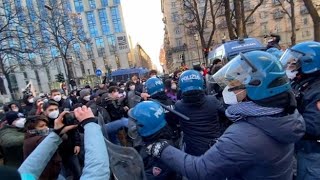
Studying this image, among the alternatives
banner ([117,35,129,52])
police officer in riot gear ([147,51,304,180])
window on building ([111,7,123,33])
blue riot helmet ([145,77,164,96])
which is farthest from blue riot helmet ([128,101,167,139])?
window on building ([111,7,123,33])

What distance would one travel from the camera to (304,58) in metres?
3.04

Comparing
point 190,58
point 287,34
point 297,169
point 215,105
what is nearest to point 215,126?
point 215,105

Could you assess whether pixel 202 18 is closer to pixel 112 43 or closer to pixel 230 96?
pixel 230 96

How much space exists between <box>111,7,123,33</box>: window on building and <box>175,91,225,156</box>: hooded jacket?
81.6 meters

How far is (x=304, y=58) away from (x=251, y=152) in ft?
5.63

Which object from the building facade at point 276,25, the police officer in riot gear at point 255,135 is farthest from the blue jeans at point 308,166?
the building facade at point 276,25

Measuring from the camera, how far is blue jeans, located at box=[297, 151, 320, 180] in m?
2.48

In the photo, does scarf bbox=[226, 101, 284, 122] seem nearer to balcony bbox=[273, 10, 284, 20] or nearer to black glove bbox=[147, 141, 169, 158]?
black glove bbox=[147, 141, 169, 158]

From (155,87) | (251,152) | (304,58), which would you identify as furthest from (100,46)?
(251,152)

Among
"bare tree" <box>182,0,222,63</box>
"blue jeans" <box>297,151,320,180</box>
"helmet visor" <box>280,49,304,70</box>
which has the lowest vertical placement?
"blue jeans" <box>297,151,320,180</box>

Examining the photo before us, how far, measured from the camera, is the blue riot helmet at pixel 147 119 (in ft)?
7.75

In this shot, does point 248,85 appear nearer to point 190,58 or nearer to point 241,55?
point 241,55

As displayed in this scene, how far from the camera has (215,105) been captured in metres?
3.66

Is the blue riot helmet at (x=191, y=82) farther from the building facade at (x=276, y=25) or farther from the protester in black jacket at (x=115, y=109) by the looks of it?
the building facade at (x=276, y=25)
